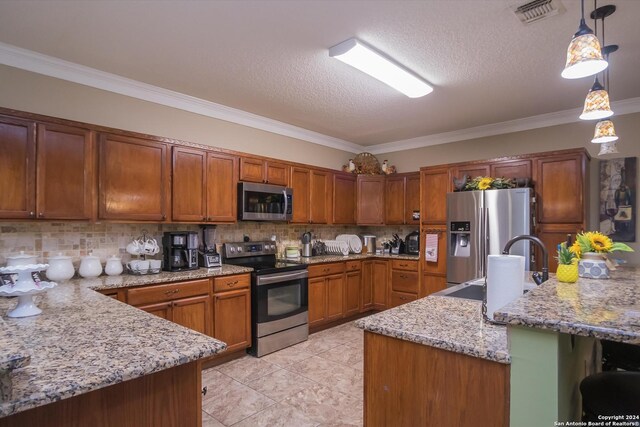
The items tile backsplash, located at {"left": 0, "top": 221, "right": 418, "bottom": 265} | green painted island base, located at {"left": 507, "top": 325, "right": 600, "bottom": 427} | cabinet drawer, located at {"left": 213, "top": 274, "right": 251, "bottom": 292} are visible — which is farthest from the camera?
cabinet drawer, located at {"left": 213, "top": 274, "right": 251, "bottom": 292}

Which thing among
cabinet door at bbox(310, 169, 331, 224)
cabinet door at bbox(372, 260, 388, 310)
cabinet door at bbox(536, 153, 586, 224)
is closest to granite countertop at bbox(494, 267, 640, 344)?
cabinet door at bbox(536, 153, 586, 224)

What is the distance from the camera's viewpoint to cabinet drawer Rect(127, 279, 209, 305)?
106 inches

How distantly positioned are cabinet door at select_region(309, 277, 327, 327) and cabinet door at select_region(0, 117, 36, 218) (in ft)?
9.11

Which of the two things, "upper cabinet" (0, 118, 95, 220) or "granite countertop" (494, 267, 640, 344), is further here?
"upper cabinet" (0, 118, 95, 220)

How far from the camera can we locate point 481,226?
3939 millimetres

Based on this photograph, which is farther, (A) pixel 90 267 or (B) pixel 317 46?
(A) pixel 90 267

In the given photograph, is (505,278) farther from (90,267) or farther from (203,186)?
(90,267)

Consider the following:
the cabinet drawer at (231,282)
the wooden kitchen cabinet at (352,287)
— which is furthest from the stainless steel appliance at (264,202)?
the wooden kitchen cabinet at (352,287)

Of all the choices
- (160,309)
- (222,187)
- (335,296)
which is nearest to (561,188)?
(335,296)

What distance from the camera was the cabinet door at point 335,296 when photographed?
4.38 m

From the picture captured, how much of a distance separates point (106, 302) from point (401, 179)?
4.22 m

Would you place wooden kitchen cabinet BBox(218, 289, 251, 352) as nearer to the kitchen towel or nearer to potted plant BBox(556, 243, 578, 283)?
the kitchen towel

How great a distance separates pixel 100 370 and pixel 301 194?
3529mm

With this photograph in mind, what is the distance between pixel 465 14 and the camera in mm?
2154
